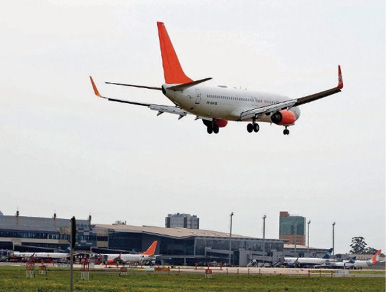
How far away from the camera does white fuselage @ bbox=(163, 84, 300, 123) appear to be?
84.2 meters

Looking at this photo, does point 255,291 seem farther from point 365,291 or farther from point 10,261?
point 10,261

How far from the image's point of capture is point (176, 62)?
286ft

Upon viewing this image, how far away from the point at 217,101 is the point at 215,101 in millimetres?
299

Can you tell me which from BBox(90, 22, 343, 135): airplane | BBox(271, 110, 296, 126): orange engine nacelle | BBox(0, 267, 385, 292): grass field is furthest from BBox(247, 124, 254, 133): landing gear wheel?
BBox(0, 267, 385, 292): grass field

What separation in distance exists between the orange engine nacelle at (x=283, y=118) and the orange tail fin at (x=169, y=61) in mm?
12607

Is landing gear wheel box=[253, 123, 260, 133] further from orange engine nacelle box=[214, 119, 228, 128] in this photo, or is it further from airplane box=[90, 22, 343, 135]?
orange engine nacelle box=[214, 119, 228, 128]

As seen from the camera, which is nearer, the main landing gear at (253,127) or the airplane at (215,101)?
the airplane at (215,101)

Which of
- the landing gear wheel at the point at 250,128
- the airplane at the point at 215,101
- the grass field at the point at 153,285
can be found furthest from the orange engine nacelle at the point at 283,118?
the grass field at the point at 153,285

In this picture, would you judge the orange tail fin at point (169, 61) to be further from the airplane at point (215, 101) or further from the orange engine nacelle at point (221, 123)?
the orange engine nacelle at point (221, 123)

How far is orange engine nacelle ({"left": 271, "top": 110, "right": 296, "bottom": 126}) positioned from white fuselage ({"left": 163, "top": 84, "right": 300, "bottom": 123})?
97 centimetres

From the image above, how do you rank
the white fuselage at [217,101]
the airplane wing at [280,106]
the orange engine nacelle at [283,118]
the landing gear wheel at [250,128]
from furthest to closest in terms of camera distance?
the orange engine nacelle at [283,118] → the landing gear wheel at [250,128] → the airplane wing at [280,106] → the white fuselage at [217,101]

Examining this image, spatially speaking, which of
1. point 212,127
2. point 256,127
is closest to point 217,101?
point 212,127

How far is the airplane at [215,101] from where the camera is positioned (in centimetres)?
8425

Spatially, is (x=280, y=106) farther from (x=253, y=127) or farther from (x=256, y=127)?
(x=253, y=127)
